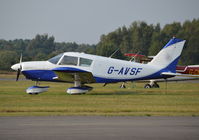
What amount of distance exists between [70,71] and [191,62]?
6105 cm

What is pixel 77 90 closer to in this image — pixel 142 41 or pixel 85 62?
pixel 85 62

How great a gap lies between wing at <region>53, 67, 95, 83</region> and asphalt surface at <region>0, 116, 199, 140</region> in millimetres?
8901

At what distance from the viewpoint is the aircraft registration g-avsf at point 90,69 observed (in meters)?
22.2

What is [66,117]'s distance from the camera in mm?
13109

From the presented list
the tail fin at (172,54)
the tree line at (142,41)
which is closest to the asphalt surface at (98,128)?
the tail fin at (172,54)

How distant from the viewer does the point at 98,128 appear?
10.8 meters

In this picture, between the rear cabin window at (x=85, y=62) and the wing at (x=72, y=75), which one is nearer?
the wing at (x=72, y=75)

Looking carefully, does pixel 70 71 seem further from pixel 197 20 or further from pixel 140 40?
pixel 140 40

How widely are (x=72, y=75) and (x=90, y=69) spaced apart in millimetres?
923

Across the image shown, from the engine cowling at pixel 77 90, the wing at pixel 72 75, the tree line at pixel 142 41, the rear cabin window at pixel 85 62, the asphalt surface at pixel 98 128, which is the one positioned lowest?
the asphalt surface at pixel 98 128

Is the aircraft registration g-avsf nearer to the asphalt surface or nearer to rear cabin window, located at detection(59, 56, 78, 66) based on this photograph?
rear cabin window, located at detection(59, 56, 78, 66)

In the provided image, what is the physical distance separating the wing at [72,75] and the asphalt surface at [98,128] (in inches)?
350

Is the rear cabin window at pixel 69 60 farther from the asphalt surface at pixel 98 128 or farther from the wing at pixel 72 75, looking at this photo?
the asphalt surface at pixel 98 128

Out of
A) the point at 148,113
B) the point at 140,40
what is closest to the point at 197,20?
the point at 140,40
